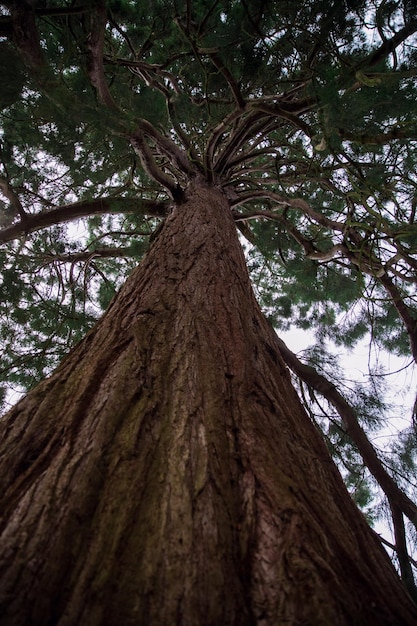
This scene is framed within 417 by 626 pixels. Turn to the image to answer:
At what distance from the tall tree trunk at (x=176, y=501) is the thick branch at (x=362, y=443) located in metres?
1.49

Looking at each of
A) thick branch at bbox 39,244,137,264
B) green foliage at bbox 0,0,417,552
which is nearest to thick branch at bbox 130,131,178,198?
green foliage at bbox 0,0,417,552

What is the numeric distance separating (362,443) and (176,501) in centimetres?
211

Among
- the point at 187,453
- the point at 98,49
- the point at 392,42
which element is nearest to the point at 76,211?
the point at 98,49

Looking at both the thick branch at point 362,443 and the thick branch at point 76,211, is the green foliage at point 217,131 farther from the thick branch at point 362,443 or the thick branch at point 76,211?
the thick branch at point 362,443

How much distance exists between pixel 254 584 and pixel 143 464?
0.30 m

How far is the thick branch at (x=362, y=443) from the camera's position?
2.26 m

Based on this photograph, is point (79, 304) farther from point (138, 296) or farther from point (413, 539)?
point (413, 539)

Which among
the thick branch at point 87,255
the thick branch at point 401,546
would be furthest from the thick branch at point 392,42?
the thick branch at point 401,546

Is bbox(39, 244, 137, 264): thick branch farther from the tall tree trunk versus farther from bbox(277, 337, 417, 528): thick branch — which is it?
the tall tree trunk

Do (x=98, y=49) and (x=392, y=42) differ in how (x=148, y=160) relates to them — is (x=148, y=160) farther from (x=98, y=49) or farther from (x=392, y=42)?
(x=392, y=42)

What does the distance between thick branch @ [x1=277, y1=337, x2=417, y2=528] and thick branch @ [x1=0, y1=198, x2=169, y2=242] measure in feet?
5.14

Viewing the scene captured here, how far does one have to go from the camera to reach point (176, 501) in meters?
0.70

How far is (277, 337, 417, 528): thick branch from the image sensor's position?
7.42 ft

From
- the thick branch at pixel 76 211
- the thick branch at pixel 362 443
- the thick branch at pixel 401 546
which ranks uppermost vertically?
the thick branch at pixel 76 211
